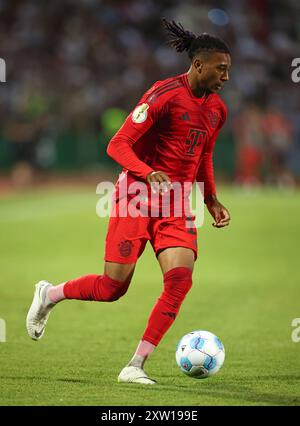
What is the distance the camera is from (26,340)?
345 inches

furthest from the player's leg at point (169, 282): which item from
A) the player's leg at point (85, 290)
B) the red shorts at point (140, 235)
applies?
the player's leg at point (85, 290)

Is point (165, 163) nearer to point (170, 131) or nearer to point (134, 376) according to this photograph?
point (170, 131)

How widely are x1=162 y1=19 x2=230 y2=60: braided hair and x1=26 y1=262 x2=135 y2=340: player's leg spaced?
1.61 metres

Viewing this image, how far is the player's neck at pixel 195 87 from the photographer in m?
6.90

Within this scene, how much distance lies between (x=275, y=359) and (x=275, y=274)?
20.5ft

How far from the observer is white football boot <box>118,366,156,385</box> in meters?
6.58

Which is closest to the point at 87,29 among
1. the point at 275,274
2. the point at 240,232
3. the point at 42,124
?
the point at 42,124

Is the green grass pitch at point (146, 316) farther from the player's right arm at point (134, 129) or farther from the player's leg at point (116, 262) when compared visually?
the player's right arm at point (134, 129)

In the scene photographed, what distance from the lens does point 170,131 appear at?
695 centimetres

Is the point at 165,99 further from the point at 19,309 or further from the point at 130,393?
the point at 19,309

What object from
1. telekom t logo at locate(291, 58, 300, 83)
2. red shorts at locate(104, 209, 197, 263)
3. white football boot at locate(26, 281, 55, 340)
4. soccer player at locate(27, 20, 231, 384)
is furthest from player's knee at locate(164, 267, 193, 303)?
telekom t logo at locate(291, 58, 300, 83)

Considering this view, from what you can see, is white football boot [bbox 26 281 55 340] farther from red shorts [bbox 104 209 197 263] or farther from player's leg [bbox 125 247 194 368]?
player's leg [bbox 125 247 194 368]

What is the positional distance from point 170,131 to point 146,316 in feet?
12.9

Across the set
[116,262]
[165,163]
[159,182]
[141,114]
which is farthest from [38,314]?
[141,114]
